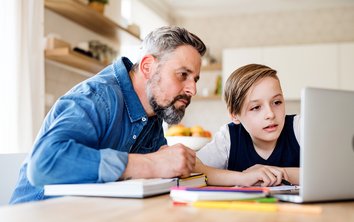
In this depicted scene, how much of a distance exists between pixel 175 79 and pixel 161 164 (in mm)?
410

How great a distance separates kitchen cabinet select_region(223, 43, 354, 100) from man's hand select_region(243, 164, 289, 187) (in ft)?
14.4

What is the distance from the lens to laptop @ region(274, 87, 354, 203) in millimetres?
923

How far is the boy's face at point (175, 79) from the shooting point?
151 centimetres

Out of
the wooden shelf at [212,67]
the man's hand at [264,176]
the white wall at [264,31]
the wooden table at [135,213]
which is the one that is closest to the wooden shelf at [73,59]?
the wooden shelf at [212,67]

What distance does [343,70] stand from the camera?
5.47 m

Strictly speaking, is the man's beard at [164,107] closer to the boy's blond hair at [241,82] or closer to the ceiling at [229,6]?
the boy's blond hair at [241,82]

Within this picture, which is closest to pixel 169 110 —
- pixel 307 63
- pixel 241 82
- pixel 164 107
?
pixel 164 107

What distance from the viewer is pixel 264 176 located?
1.32 meters

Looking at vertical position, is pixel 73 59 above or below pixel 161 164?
above

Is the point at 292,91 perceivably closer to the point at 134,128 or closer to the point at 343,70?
the point at 343,70

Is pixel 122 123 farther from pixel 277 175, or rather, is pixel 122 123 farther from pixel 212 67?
pixel 212 67

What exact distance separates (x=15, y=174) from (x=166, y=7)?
16.5 ft

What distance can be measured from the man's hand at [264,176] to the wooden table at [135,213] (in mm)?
369

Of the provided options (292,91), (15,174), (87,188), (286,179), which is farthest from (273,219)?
(292,91)
